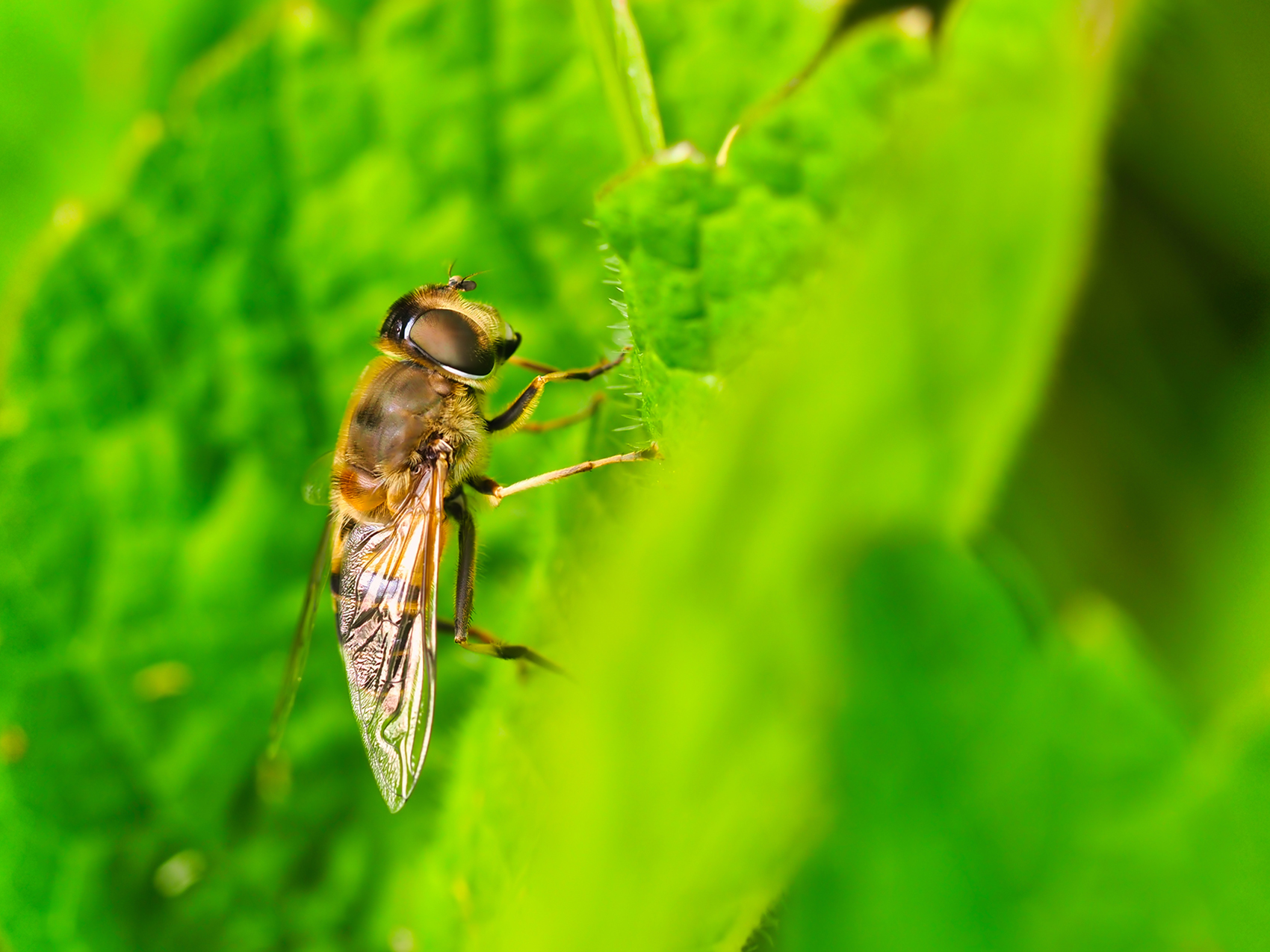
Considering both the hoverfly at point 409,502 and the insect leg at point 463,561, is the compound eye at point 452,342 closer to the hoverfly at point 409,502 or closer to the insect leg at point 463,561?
the hoverfly at point 409,502

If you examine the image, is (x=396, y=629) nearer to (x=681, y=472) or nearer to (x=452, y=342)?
(x=452, y=342)

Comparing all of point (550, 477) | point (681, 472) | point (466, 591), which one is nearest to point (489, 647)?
point (466, 591)

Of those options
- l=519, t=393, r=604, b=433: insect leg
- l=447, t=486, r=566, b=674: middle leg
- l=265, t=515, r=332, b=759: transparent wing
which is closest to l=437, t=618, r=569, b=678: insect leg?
l=447, t=486, r=566, b=674: middle leg

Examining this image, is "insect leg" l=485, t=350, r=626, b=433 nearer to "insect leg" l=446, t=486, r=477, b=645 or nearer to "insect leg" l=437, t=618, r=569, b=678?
"insect leg" l=446, t=486, r=477, b=645

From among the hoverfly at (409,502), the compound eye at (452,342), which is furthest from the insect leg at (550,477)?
the compound eye at (452,342)

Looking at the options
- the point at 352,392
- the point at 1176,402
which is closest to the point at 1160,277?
the point at 1176,402

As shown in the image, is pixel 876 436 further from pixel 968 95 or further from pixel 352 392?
pixel 352 392
